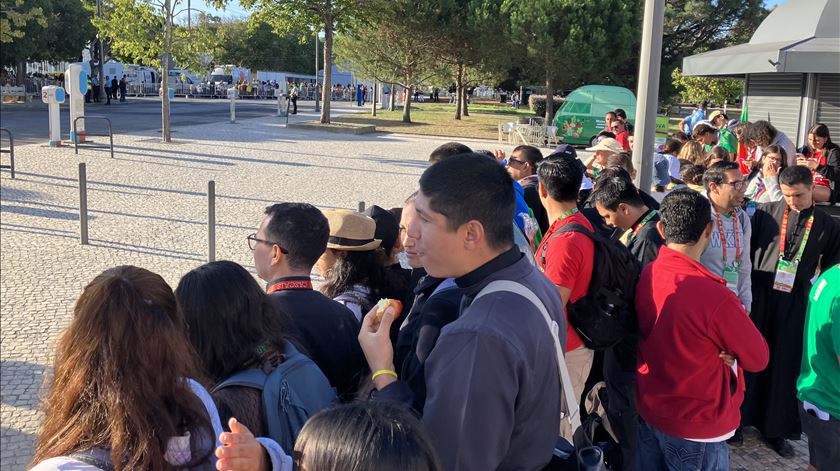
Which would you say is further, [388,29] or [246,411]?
[388,29]

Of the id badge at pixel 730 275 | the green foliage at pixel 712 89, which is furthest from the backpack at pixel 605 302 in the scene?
the green foliage at pixel 712 89

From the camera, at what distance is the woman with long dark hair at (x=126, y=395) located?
5.82ft

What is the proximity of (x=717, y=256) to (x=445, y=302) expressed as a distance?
2885mm

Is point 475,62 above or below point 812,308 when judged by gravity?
above

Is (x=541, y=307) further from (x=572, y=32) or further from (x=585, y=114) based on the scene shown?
(x=572, y=32)

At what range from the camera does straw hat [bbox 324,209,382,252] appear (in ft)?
11.7

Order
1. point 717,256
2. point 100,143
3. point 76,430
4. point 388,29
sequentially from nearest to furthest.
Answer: point 76,430 < point 717,256 < point 100,143 < point 388,29

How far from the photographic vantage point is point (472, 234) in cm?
222

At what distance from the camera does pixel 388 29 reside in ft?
117

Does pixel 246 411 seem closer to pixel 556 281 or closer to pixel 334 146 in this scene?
pixel 556 281

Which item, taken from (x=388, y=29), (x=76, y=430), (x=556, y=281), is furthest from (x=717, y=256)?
(x=388, y=29)

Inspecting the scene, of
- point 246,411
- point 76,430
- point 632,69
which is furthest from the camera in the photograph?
point 632,69

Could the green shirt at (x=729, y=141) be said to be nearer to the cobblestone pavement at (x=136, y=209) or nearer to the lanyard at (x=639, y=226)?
the cobblestone pavement at (x=136, y=209)

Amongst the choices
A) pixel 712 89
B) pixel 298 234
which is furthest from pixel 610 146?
pixel 712 89
